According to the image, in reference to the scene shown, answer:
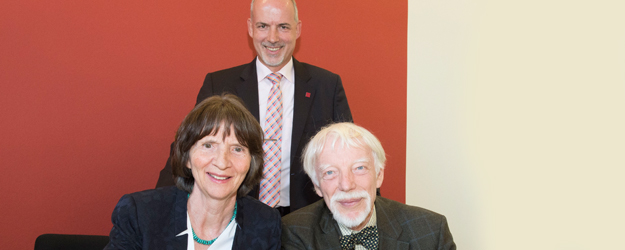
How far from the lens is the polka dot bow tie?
1.92 metres

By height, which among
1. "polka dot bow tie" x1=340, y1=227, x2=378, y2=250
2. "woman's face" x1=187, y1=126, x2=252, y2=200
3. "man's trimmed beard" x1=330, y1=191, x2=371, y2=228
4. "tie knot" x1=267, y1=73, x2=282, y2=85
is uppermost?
"tie knot" x1=267, y1=73, x2=282, y2=85

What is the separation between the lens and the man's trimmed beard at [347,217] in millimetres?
1870

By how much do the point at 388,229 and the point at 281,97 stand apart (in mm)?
931

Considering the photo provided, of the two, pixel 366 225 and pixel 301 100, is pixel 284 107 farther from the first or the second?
pixel 366 225

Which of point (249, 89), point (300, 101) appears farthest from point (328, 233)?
point (249, 89)

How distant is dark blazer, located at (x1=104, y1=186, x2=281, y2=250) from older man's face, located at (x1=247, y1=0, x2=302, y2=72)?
88cm

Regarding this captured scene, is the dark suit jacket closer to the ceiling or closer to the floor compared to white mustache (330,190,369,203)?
closer to the ceiling

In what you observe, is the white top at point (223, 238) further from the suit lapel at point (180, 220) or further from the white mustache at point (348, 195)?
the white mustache at point (348, 195)

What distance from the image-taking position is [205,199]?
182 centimetres

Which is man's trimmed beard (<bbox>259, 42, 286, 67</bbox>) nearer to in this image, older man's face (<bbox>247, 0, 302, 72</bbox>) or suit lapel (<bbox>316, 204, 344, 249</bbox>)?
older man's face (<bbox>247, 0, 302, 72</bbox>)

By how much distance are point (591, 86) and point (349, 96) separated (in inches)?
62.1

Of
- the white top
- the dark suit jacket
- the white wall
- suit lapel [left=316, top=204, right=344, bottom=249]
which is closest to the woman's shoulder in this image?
the white top

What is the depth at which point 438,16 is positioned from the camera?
3312 mm

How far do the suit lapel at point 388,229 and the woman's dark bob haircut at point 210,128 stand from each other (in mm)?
557
